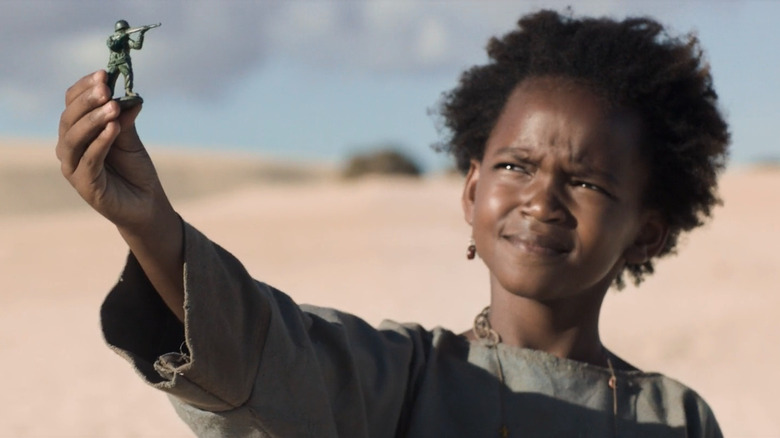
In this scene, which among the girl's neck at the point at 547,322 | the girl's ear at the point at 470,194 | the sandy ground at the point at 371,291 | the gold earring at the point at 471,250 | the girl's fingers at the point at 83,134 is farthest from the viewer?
the sandy ground at the point at 371,291

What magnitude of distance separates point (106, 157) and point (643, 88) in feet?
6.05

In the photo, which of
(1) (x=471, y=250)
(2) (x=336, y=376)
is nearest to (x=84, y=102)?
(2) (x=336, y=376)

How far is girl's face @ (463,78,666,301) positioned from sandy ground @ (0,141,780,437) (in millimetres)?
999

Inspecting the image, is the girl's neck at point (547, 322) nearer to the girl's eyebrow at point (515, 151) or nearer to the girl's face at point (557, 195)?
the girl's face at point (557, 195)

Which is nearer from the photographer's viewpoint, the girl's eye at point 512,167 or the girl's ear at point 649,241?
the girl's eye at point 512,167

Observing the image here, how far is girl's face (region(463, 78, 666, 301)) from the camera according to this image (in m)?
3.15

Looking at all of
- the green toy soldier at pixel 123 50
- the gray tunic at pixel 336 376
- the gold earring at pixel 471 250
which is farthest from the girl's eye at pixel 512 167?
the green toy soldier at pixel 123 50

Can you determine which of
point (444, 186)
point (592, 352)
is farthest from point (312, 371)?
point (444, 186)

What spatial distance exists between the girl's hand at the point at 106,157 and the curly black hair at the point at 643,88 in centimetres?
156

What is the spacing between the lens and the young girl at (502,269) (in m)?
2.34

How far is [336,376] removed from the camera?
2.68 meters

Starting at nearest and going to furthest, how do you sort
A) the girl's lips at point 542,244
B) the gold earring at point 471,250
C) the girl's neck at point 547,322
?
1. the girl's lips at point 542,244
2. the girl's neck at point 547,322
3. the gold earring at point 471,250

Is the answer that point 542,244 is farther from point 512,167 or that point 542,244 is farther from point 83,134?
point 83,134

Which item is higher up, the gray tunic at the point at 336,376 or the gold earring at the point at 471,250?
the gold earring at the point at 471,250
